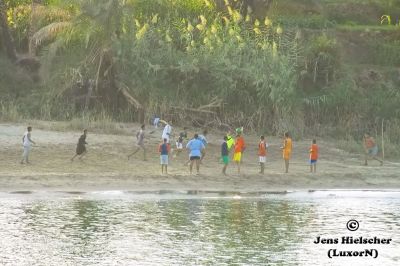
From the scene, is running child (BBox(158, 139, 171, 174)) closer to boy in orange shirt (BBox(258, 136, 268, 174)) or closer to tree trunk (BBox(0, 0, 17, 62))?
boy in orange shirt (BBox(258, 136, 268, 174))

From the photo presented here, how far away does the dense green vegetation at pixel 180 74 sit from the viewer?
125 ft

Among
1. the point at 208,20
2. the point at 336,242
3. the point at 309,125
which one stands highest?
the point at 208,20

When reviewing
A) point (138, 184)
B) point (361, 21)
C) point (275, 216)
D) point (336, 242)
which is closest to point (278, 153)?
point (138, 184)

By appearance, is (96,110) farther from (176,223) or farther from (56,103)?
(176,223)

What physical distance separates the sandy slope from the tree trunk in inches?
301

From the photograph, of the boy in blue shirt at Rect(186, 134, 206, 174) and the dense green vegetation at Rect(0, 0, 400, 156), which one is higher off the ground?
the dense green vegetation at Rect(0, 0, 400, 156)

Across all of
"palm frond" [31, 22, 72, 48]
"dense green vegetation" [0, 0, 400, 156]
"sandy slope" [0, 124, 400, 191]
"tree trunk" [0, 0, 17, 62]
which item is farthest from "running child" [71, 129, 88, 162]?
"tree trunk" [0, 0, 17, 62]

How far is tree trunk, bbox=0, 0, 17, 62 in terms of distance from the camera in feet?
135

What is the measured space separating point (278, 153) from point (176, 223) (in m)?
12.4

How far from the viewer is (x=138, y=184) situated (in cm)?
2895

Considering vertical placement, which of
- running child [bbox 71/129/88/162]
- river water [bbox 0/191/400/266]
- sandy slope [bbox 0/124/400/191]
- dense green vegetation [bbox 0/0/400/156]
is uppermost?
dense green vegetation [bbox 0/0/400/156]

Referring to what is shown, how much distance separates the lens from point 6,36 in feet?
138

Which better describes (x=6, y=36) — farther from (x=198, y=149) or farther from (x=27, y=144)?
(x=198, y=149)

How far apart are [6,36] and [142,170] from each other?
14.3 m
